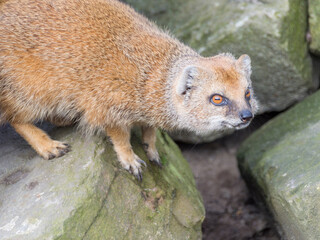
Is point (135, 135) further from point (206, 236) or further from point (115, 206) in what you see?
point (206, 236)

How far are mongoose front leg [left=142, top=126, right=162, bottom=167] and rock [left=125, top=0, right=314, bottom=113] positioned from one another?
2.14m

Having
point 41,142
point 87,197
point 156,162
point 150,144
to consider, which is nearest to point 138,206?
point 87,197

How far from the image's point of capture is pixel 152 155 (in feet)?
17.6

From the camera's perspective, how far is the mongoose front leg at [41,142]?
480 centimetres

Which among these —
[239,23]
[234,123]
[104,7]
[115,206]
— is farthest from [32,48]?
[239,23]

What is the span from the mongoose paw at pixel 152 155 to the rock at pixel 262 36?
7.27 ft

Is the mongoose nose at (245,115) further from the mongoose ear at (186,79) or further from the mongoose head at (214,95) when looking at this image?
the mongoose ear at (186,79)

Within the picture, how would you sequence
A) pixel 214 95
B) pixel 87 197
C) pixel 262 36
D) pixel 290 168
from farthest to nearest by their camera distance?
pixel 262 36
pixel 290 168
pixel 214 95
pixel 87 197

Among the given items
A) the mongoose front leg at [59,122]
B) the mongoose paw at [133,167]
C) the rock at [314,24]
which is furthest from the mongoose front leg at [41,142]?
the rock at [314,24]

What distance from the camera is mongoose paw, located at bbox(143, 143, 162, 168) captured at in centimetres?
534

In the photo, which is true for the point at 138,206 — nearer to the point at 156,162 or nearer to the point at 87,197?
the point at 87,197

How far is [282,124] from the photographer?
635 cm

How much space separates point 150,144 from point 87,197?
1313 millimetres

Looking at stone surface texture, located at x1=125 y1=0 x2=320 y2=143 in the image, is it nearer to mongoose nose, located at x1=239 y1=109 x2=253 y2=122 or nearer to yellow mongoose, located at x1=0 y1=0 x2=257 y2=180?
yellow mongoose, located at x1=0 y1=0 x2=257 y2=180
